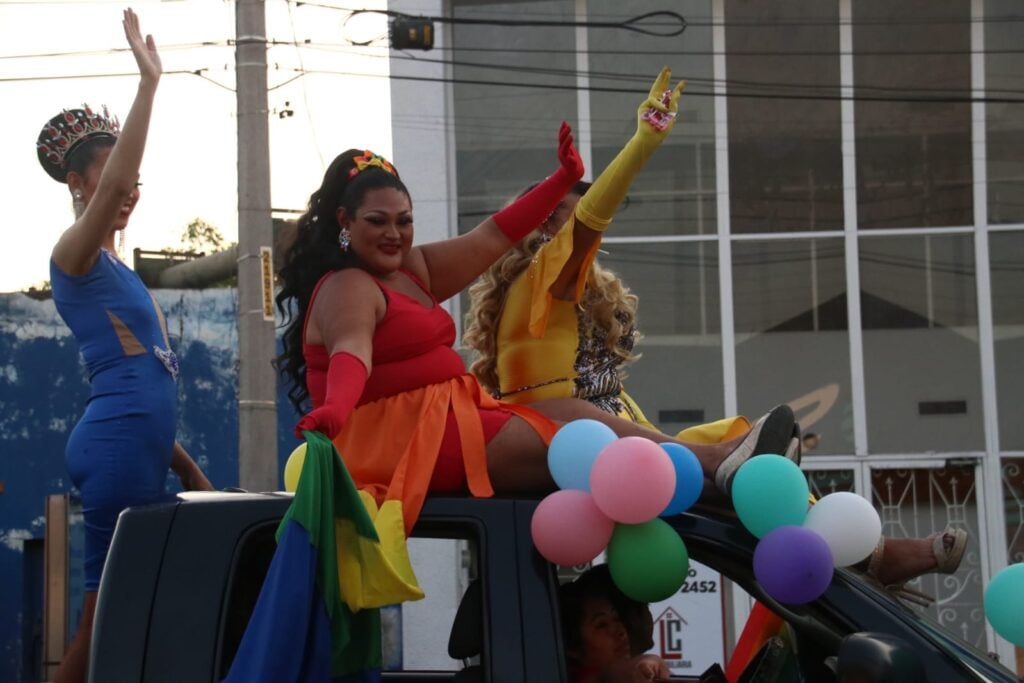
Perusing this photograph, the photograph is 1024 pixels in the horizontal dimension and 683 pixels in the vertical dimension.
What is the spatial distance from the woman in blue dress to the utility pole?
7264 millimetres

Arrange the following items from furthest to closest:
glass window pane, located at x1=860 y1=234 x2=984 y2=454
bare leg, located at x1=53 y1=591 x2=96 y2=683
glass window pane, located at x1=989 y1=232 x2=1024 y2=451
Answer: glass window pane, located at x1=989 y1=232 x2=1024 y2=451 → glass window pane, located at x1=860 y1=234 x2=984 y2=454 → bare leg, located at x1=53 y1=591 x2=96 y2=683

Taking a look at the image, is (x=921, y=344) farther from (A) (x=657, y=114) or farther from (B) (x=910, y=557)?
(B) (x=910, y=557)

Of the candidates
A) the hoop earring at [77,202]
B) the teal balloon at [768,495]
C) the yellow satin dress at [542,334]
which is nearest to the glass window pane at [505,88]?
the yellow satin dress at [542,334]

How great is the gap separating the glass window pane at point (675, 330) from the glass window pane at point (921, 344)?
1238mm

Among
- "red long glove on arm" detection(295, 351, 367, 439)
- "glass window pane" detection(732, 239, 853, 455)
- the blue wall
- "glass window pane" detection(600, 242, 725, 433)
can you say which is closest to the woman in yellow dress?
"red long glove on arm" detection(295, 351, 367, 439)

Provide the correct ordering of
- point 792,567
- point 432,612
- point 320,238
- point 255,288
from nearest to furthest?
point 792,567 → point 432,612 → point 320,238 → point 255,288

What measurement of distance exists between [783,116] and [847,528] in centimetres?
963

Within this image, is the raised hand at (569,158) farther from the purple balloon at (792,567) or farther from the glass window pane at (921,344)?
the glass window pane at (921,344)

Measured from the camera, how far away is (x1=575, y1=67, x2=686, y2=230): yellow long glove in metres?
3.98

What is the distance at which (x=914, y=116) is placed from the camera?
1231cm

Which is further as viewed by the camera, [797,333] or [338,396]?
[797,333]

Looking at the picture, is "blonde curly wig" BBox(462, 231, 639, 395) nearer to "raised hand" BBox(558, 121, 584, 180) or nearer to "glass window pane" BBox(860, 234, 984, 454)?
"raised hand" BBox(558, 121, 584, 180)

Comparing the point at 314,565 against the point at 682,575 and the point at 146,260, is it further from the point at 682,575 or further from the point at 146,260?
the point at 146,260

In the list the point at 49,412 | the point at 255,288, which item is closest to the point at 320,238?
the point at 255,288
